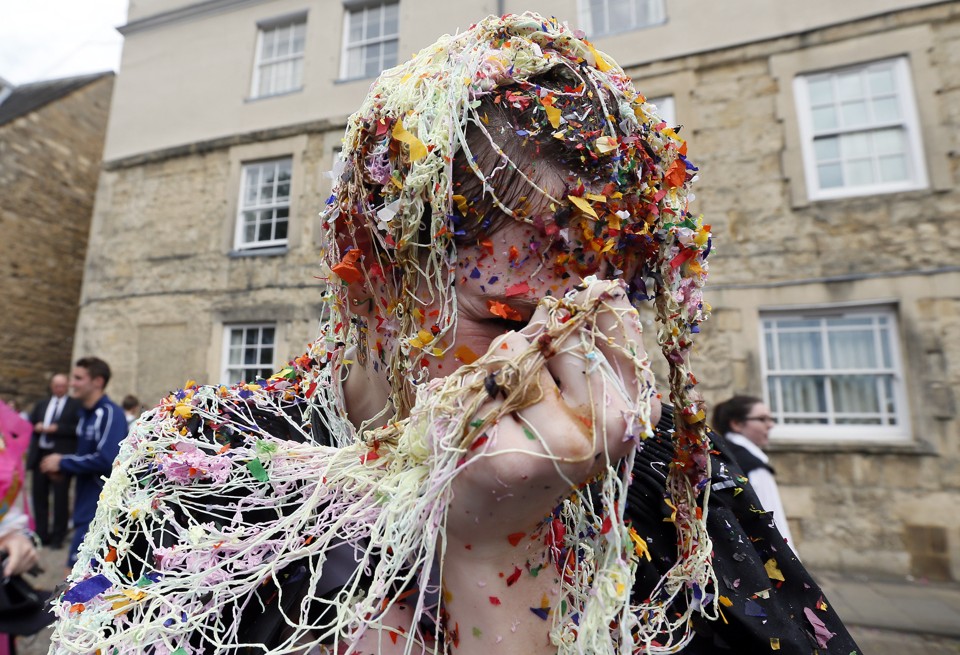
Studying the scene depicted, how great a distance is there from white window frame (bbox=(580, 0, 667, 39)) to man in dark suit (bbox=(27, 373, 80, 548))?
889cm

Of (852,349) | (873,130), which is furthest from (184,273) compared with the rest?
(873,130)

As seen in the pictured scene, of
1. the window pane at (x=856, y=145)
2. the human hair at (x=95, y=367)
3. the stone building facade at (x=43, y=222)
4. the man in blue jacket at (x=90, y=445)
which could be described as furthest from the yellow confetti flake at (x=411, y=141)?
the stone building facade at (x=43, y=222)

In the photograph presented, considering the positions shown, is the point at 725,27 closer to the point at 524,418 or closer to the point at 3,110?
the point at 524,418

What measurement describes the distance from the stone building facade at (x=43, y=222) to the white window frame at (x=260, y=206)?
5.85 m

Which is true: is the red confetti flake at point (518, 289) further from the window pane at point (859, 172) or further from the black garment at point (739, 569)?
the window pane at point (859, 172)

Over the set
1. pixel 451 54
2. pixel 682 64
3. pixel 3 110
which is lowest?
pixel 451 54

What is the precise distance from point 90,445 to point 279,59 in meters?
8.59

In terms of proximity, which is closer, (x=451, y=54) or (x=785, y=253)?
(x=451, y=54)

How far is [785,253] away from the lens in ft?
23.3

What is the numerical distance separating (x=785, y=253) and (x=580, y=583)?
7483mm

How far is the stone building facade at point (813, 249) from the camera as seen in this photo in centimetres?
640

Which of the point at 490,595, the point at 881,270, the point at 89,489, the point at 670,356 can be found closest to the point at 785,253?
the point at 881,270

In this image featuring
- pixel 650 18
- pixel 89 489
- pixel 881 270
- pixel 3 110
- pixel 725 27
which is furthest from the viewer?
pixel 3 110

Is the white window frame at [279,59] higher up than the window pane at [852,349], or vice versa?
the white window frame at [279,59]
